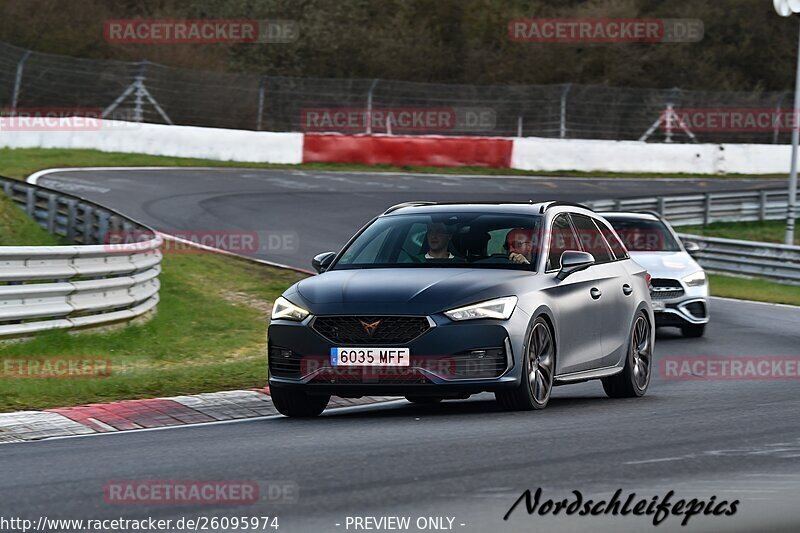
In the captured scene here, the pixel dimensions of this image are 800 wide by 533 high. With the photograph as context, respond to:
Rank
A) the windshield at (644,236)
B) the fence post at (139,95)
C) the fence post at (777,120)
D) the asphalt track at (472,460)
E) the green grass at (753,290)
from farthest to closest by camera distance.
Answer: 1. the fence post at (777,120)
2. the fence post at (139,95)
3. the green grass at (753,290)
4. the windshield at (644,236)
5. the asphalt track at (472,460)

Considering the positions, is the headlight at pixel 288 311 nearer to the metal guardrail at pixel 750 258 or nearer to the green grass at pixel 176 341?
the green grass at pixel 176 341

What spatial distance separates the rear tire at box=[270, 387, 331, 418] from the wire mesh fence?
1169 inches

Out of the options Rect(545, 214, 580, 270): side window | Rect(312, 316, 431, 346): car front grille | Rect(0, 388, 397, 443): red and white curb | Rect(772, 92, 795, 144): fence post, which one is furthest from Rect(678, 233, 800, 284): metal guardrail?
Rect(772, 92, 795, 144): fence post

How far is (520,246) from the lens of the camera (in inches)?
415

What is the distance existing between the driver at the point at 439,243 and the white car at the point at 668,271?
8.03 m

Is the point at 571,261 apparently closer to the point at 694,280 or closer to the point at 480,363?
the point at 480,363

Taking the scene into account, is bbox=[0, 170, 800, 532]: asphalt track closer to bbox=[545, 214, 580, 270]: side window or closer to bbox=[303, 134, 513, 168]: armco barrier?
bbox=[545, 214, 580, 270]: side window

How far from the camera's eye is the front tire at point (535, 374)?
970 cm

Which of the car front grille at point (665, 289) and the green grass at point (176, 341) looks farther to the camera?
the car front grille at point (665, 289)

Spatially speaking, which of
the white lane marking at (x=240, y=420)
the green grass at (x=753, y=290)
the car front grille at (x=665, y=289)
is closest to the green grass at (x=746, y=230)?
the green grass at (x=753, y=290)

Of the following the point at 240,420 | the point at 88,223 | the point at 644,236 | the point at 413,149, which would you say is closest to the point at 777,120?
the point at 413,149

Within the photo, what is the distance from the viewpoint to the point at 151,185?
1220 inches

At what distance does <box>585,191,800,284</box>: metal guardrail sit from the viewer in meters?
27.7

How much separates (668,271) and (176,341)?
6460 millimetres
